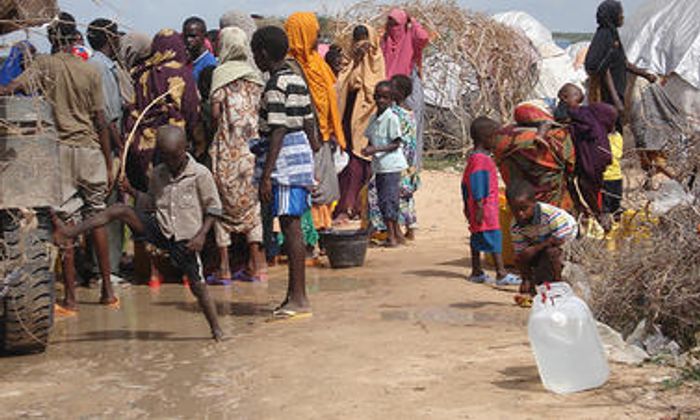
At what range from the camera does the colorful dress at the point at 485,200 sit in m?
8.45

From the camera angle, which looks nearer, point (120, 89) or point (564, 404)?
point (564, 404)

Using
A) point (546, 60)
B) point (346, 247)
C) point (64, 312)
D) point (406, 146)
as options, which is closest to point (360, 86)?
point (406, 146)

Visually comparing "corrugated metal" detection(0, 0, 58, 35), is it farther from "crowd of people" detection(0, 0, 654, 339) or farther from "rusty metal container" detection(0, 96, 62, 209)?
"rusty metal container" detection(0, 96, 62, 209)

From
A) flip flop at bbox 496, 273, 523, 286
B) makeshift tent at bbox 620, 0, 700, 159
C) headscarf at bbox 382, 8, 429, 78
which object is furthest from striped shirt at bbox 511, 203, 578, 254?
makeshift tent at bbox 620, 0, 700, 159

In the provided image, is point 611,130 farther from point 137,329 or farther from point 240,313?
point 137,329

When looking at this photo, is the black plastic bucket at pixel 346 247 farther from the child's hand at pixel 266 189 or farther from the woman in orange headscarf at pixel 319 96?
the child's hand at pixel 266 189

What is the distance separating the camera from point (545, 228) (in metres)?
7.16

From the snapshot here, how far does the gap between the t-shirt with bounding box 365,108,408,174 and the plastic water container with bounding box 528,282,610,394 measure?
5.19 m

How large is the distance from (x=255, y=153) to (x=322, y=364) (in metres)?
1.91

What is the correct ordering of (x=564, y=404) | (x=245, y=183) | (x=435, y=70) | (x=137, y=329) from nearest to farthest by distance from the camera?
1. (x=564, y=404)
2. (x=137, y=329)
3. (x=245, y=183)
4. (x=435, y=70)

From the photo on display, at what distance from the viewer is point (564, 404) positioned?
4777mm

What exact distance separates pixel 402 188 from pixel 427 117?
23.9ft

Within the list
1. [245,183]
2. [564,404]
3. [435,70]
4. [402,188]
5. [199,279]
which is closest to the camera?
[564,404]

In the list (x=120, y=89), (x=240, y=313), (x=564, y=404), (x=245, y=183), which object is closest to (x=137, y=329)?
(x=240, y=313)
